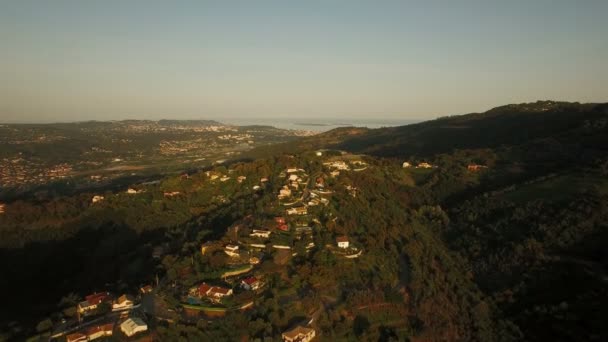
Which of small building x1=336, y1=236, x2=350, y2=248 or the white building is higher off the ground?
the white building

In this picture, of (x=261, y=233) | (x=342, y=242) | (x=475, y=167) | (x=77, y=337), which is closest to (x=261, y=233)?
(x=261, y=233)

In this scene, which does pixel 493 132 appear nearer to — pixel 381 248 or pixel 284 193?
pixel 284 193

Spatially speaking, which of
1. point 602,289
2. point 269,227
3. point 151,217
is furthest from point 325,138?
point 602,289

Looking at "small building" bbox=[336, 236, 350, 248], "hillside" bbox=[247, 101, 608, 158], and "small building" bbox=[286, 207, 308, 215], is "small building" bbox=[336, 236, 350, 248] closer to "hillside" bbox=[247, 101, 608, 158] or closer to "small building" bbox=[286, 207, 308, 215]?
"small building" bbox=[286, 207, 308, 215]

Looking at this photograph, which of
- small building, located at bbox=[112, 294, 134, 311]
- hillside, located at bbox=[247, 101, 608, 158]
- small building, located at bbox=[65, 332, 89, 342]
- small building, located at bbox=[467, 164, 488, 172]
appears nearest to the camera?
small building, located at bbox=[65, 332, 89, 342]

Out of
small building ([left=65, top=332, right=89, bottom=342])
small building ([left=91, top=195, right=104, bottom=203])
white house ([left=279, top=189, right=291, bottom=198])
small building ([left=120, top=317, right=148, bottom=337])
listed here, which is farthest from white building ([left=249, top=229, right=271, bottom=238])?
small building ([left=91, top=195, right=104, bottom=203])

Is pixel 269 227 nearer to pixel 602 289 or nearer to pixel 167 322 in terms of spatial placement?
pixel 167 322

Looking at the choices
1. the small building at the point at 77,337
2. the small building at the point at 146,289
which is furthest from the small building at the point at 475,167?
the small building at the point at 77,337
